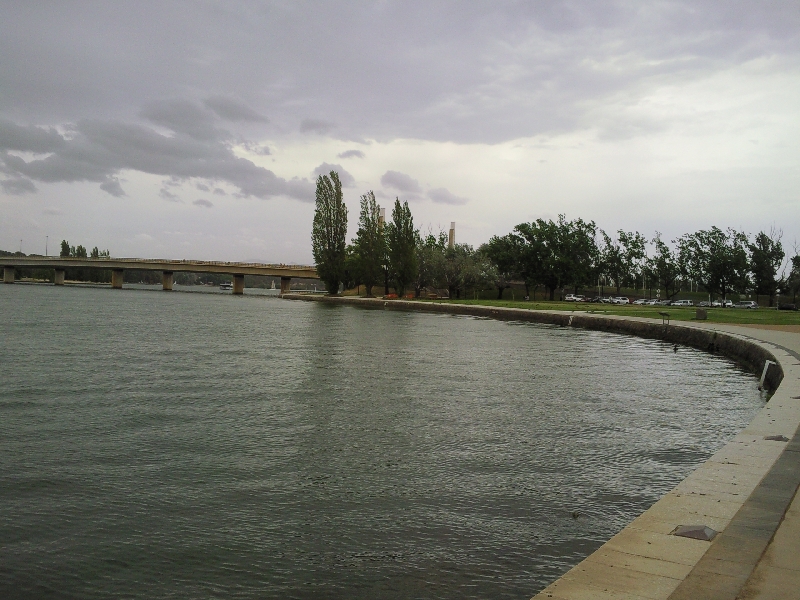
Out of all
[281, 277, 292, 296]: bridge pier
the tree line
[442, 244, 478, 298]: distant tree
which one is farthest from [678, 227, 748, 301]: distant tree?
[281, 277, 292, 296]: bridge pier

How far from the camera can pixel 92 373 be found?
67.7ft

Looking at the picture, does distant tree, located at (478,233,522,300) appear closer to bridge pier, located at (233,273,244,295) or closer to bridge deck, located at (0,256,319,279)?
bridge deck, located at (0,256,319,279)

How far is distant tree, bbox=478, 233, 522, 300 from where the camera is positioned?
111 meters

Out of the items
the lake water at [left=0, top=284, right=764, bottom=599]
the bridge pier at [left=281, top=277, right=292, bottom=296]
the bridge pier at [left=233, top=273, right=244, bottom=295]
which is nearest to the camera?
the lake water at [left=0, top=284, right=764, bottom=599]

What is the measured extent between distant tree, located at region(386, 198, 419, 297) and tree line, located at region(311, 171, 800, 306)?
5.4 inches

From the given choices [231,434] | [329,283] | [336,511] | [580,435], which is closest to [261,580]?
[336,511]

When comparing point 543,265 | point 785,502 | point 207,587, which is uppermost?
point 543,265

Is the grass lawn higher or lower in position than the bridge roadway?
lower

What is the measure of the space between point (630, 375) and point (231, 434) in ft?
49.5

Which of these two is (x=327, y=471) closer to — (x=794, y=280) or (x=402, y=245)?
(x=402, y=245)

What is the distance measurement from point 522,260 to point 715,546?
105942 millimetres

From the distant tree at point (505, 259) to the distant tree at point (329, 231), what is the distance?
83.1ft

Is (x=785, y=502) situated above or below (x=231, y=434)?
above

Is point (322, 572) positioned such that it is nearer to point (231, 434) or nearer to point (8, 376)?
point (231, 434)
